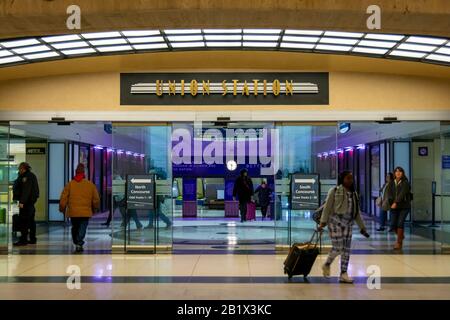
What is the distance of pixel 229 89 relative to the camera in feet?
41.4

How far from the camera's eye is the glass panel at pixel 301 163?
12688 millimetres

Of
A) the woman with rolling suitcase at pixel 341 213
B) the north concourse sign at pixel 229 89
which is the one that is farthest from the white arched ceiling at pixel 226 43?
the woman with rolling suitcase at pixel 341 213

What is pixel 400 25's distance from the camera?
8.76 metres

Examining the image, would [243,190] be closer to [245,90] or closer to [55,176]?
[55,176]

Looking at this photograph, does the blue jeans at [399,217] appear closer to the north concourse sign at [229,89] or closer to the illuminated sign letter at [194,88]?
the north concourse sign at [229,89]

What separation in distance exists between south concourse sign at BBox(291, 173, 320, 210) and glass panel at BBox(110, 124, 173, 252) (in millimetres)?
2587

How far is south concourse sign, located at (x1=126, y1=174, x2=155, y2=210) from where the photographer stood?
12.6 meters

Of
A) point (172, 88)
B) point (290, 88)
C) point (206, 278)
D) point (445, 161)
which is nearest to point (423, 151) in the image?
point (445, 161)

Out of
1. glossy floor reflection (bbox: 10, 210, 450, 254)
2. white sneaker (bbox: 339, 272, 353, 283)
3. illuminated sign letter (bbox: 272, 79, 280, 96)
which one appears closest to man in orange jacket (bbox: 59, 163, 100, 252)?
glossy floor reflection (bbox: 10, 210, 450, 254)

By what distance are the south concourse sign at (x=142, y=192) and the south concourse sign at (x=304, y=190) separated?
291 centimetres

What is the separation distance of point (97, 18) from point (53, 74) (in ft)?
15.1

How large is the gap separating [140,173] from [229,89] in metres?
2.53

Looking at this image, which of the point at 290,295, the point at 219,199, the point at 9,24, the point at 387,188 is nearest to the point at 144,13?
the point at 9,24

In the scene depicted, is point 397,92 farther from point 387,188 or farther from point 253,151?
point 253,151
